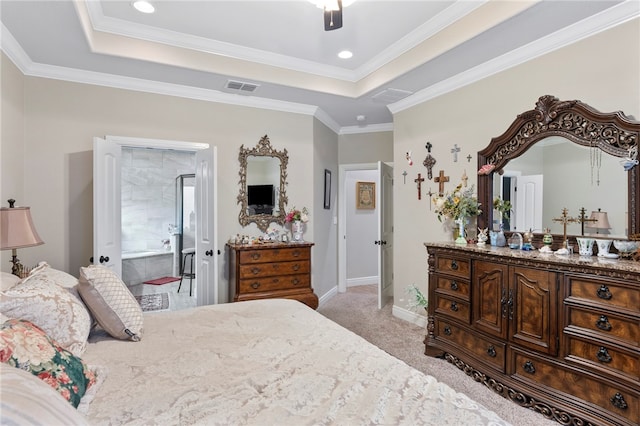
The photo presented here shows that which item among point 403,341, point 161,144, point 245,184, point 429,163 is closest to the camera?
point 403,341

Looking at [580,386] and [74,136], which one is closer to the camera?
[580,386]

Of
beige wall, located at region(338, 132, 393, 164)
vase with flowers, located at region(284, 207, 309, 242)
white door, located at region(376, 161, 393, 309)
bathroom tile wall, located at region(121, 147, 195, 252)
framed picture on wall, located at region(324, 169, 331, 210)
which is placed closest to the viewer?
vase with flowers, located at region(284, 207, 309, 242)

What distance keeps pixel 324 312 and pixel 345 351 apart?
3.17 metres

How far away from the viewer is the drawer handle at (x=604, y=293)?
77.0 inches

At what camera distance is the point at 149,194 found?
690cm

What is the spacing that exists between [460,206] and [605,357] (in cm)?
159

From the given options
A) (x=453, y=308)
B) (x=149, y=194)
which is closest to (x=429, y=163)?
(x=453, y=308)

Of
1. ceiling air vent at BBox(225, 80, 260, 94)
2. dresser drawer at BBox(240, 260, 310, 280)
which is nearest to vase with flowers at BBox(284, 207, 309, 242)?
dresser drawer at BBox(240, 260, 310, 280)

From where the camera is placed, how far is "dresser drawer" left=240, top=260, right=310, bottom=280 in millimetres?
3692

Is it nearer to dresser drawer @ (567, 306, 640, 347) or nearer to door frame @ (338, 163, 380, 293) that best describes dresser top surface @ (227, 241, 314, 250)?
door frame @ (338, 163, 380, 293)

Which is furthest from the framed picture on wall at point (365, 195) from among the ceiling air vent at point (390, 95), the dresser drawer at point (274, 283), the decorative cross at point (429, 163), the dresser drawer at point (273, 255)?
the dresser drawer at point (274, 283)

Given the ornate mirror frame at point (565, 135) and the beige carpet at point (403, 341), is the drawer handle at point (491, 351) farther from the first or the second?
the ornate mirror frame at point (565, 135)

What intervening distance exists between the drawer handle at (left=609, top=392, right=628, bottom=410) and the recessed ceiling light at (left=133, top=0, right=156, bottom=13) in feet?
13.4

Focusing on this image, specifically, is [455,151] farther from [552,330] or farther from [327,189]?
[327,189]
